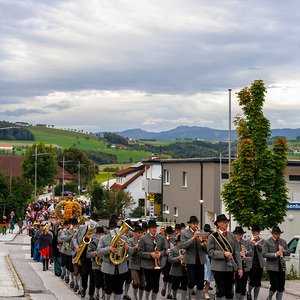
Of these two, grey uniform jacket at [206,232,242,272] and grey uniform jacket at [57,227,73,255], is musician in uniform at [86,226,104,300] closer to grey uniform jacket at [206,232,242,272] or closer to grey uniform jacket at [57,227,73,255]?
grey uniform jacket at [57,227,73,255]

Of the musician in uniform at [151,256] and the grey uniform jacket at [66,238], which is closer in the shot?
the musician in uniform at [151,256]

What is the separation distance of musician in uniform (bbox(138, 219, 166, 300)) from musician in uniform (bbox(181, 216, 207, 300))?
0.69 meters

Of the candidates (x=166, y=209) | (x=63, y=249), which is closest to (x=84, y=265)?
(x=63, y=249)

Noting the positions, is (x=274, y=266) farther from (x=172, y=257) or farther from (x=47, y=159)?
(x=47, y=159)

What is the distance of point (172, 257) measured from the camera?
13.6 metres

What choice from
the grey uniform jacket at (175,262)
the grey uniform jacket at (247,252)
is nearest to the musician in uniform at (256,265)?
the grey uniform jacket at (247,252)

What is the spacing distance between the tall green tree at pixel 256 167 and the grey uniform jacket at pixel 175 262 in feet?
29.9

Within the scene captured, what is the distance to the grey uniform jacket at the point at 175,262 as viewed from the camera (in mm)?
13484

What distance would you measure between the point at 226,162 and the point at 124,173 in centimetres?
4009

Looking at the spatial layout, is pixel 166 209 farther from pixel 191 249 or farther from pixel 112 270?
pixel 112 270

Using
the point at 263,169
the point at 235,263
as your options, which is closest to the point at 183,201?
the point at 263,169

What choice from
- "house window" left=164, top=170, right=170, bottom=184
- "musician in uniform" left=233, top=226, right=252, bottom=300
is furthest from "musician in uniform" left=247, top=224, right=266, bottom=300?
"house window" left=164, top=170, right=170, bottom=184

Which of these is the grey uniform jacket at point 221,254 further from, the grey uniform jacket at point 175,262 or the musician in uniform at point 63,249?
the musician in uniform at point 63,249

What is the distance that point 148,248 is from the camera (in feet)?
41.9
